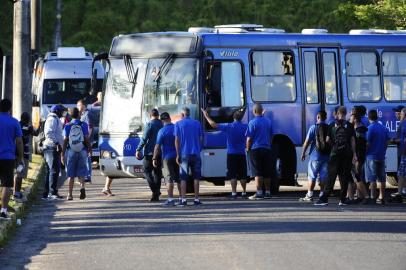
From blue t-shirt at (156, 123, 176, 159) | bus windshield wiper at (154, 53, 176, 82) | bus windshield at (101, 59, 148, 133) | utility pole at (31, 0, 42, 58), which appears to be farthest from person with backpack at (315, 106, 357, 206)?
utility pole at (31, 0, 42, 58)

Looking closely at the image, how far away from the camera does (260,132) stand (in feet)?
78.4

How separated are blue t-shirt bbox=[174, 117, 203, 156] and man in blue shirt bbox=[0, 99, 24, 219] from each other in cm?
368

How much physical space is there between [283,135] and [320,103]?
1023 mm

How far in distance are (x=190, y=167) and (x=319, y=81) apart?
436cm

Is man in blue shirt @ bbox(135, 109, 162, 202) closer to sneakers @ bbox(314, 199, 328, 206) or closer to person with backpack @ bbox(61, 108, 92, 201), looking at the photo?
person with backpack @ bbox(61, 108, 92, 201)

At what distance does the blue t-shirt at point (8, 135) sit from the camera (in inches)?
761

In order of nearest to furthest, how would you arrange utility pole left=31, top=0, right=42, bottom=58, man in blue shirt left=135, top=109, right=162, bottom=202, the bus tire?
man in blue shirt left=135, top=109, right=162, bottom=202, the bus tire, utility pole left=31, top=0, right=42, bottom=58

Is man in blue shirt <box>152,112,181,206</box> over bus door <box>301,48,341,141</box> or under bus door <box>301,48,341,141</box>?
under

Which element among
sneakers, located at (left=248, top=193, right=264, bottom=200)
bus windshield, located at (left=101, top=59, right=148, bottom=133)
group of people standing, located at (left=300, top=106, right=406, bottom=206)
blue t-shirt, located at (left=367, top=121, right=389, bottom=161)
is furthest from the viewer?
bus windshield, located at (left=101, top=59, right=148, bottom=133)

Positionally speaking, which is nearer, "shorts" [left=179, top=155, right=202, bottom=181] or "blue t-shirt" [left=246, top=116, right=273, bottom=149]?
"shorts" [left=179, top=155, right=202, bottom=181]

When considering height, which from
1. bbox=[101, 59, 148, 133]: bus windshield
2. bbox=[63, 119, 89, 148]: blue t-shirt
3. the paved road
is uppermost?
bbox=[101, 59, 148, 133]: bus windshield

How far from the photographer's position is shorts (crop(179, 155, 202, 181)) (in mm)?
22578

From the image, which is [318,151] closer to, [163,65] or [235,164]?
[235,164]

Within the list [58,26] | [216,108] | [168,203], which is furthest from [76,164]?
[58,26]
